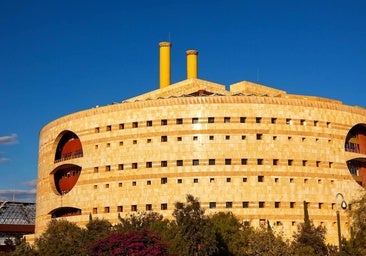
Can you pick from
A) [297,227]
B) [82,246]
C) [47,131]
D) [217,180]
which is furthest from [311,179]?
[47,131]

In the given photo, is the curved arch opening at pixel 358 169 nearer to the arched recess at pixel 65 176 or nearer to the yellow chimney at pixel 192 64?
the yellow chimney at pixel 192 64

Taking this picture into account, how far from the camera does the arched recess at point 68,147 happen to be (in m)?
83.4

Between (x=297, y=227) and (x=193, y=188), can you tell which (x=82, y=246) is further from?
(x=297, y=227)

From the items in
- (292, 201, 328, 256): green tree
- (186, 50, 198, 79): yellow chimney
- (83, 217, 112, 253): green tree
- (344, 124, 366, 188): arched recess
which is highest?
(186, 50, 198, 79): yellow chimney

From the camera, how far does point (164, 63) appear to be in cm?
9312

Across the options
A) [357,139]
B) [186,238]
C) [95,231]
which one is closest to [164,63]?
[357,139]

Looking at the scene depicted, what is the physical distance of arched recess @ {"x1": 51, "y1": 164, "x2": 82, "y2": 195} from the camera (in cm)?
8407

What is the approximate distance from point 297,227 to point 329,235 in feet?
17.0

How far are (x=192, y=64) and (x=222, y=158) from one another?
23.1 m

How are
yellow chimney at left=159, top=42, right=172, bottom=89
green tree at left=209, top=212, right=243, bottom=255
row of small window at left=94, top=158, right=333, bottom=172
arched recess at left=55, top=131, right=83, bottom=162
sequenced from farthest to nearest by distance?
yellow chimney at left=159, top=42, right=172, bottom=89
arched recess at left=55, top=131, right=83, bottom=162
row of small window at left=94, top=158, right=333, bottom=172
green tree at left=209, top=212, right=243, bottom=255

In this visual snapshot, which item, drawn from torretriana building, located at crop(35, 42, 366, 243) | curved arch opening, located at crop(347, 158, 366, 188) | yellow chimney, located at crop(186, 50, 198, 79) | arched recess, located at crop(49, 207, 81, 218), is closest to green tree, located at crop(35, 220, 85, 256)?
torretriana building, located at crop(35, 42, 366, 243)

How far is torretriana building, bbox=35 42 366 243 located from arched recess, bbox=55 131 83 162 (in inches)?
90.6

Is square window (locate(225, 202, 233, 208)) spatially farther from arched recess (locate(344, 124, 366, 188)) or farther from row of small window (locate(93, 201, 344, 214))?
arched recess (locate(344, 124, 366, 188))

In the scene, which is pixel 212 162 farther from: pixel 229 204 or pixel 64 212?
pixel 64 212
